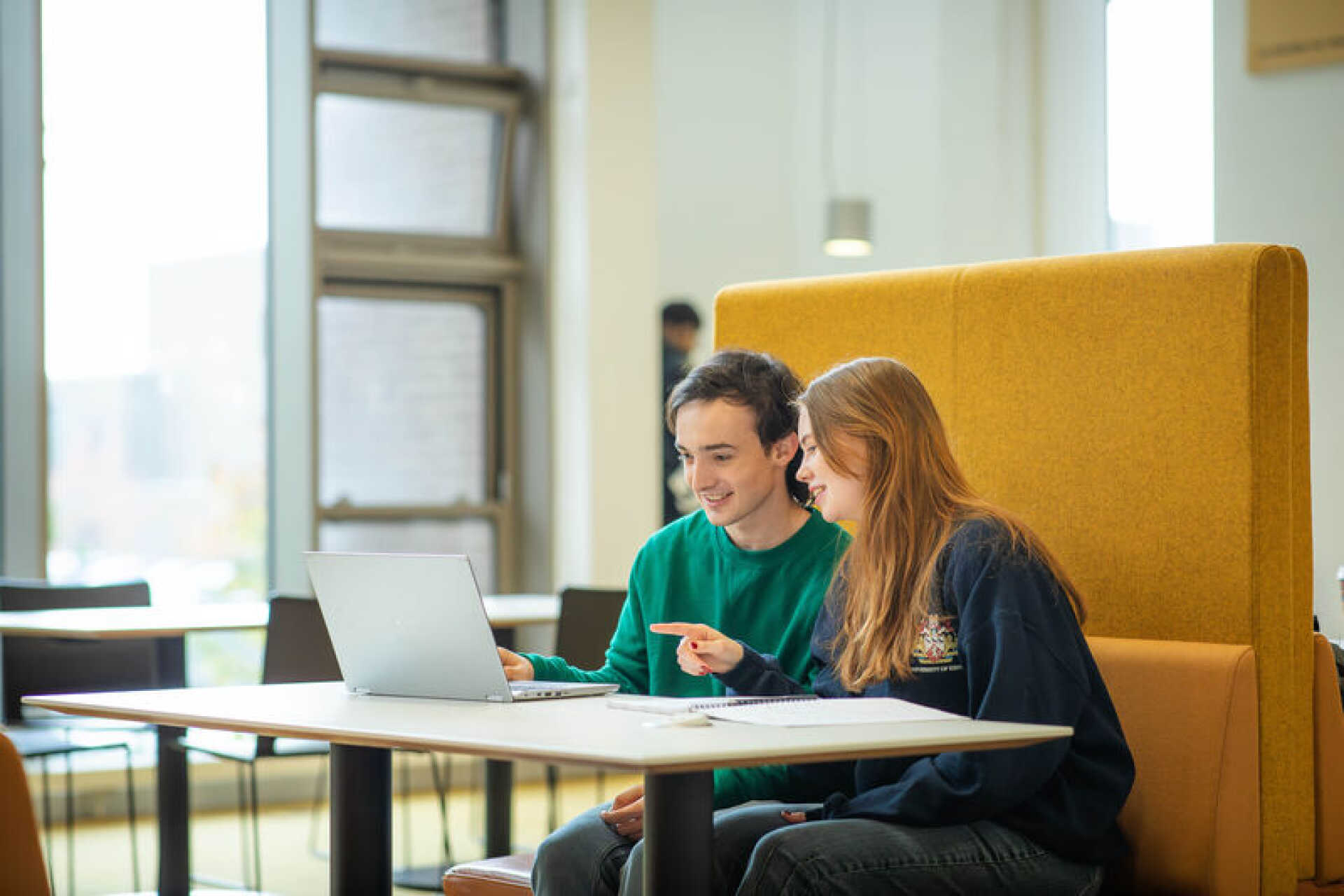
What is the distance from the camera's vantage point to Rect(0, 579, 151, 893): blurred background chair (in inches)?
177

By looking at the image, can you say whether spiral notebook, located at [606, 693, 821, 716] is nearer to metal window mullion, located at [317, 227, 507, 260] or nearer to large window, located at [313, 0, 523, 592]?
large window, located at [313, 0, 523, 592]

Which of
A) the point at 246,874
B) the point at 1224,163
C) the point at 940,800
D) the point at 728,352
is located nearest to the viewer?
the point at 940,800

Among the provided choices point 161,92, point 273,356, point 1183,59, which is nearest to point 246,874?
point 273,356

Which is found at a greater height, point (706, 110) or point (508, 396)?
point (706, 110)

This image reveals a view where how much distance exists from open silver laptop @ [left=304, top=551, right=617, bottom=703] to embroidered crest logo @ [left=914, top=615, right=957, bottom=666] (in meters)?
0.53

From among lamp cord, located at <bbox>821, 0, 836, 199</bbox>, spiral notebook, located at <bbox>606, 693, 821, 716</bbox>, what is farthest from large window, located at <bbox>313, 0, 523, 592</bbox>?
spiral notebook, located at <bbox>606, 693, 821, 716</bbox>

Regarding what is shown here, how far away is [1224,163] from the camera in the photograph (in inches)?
218

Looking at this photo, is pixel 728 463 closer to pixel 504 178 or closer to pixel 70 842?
pixel 70 842

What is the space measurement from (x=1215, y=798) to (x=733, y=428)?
2.92ft

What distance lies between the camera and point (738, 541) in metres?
2.64

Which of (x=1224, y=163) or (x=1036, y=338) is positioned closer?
(x=1036, y=338)

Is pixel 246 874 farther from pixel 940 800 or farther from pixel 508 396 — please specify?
pixel 940 800

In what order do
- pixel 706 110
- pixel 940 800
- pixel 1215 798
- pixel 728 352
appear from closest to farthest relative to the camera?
pixel 940 800
pixel 1215 798
pixel 728 352
pixel 706 110

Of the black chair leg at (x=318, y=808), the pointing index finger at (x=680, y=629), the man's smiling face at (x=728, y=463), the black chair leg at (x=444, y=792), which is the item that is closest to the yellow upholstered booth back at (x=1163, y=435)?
the man's smiling face at (x=728, y=463)
